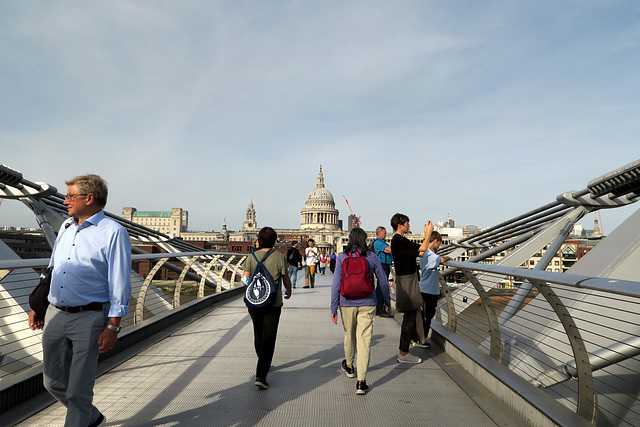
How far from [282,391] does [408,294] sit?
176cm

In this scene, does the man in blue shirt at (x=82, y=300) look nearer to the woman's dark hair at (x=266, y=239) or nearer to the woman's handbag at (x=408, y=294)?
the woman's dark hair at (x=266, y=239)

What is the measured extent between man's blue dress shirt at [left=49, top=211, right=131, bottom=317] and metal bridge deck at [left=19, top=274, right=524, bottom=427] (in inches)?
42.3

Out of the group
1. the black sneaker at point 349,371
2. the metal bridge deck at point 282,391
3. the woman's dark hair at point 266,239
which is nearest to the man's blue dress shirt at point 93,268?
the metal bridge deck at point 282,391

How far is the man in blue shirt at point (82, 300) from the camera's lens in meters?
2.66

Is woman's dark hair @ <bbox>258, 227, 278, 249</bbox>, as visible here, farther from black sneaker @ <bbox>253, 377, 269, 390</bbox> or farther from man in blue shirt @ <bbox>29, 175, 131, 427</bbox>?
man in blue shirt @ <bbox>29, 175, 131, 427</bbox>

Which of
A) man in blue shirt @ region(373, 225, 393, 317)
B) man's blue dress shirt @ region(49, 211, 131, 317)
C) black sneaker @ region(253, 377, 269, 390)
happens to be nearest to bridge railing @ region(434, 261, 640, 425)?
man in blue shirt @ region(373, 225, 393, 317)

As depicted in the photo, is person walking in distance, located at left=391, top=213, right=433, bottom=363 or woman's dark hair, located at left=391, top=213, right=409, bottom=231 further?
woman's dark hair, located at left=391, top=213, right=409, bottom=231

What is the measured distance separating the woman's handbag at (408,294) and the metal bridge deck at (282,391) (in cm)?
59

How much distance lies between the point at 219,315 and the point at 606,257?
5.96 metres

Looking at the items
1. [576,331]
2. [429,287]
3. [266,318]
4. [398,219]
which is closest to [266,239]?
[266,318]

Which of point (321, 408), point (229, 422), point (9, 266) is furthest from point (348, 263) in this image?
point (9, 266)

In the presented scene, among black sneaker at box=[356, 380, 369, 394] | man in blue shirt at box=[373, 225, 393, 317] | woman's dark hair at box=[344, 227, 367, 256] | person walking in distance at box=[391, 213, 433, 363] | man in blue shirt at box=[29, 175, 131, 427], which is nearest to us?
man in blue shirt at box=[29, 175, 131, 427]

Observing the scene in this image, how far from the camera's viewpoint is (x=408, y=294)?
17.0 feet

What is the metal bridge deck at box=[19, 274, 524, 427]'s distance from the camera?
11.2 feet
